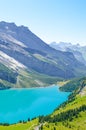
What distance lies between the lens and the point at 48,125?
197 metres

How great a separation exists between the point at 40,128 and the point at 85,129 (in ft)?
93.7

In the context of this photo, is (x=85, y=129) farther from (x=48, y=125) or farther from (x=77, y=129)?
(x=48, y=125)

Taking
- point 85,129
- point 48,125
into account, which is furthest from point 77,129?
point 48,125

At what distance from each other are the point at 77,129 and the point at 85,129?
5553 millimetres

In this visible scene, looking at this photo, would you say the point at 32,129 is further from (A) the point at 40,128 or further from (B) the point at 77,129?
(B) the point at 77,129

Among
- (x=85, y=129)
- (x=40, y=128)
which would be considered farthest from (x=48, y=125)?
(x=85, y=129)

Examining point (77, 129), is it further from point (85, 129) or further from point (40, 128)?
point (40, 128)

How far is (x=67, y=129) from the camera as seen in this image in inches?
7648

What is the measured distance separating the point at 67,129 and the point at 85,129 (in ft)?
40.1

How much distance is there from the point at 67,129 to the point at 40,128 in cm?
1644

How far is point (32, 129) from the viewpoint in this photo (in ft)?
632

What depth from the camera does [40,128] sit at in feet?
627

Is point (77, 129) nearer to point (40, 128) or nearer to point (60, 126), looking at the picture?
point (60, 126)

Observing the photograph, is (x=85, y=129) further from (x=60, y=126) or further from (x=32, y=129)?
(x=32, y=129)
